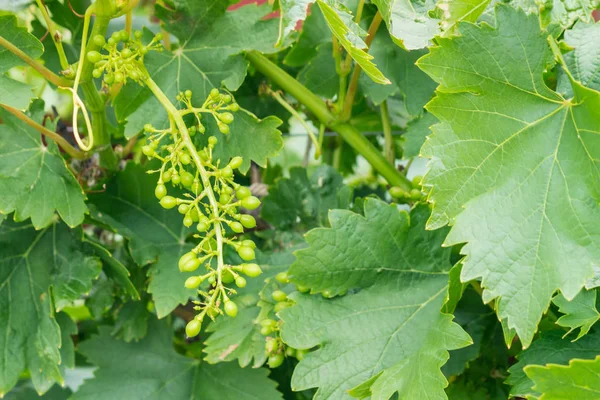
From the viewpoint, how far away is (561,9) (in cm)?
90

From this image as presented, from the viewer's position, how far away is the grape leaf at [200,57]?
3.15 ft

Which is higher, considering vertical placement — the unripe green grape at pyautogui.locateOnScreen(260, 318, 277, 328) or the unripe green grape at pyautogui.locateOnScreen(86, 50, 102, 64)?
the unripe green grape at pyautogui.locateOnScreen(86, 50, 102, 64)

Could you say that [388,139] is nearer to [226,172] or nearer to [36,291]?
[226,172]

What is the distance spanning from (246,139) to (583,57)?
0.48 metres

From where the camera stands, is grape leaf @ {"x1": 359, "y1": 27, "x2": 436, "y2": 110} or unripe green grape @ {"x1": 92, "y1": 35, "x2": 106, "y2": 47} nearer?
unripe green grape @ {"x1": 92, "y1": 35, "x2": 106, "y2": 47}

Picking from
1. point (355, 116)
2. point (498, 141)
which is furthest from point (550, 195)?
point (355, 116)

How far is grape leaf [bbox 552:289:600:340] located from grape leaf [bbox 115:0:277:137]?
1.78ft

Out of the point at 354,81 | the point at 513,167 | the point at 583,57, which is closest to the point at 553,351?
the point at 513,167

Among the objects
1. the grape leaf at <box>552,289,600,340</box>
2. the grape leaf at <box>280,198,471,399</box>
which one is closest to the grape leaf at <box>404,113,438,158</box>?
the grape leaf at <box>280,198,471,399</box>

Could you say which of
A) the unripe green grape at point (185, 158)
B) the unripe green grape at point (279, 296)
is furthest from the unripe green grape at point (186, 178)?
the unripe green grape at point (279, 296)

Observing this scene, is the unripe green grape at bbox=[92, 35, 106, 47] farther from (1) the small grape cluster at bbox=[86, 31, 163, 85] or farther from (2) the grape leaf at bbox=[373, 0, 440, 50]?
(2) the grape leaf at bbox=[373, 0, 440, 50]

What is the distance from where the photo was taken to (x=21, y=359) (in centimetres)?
100

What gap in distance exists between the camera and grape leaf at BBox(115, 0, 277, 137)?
96cm

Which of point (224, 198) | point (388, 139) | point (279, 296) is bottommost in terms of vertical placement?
point (279, 296)
